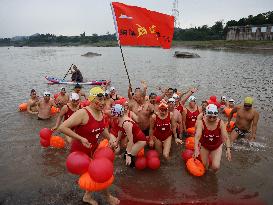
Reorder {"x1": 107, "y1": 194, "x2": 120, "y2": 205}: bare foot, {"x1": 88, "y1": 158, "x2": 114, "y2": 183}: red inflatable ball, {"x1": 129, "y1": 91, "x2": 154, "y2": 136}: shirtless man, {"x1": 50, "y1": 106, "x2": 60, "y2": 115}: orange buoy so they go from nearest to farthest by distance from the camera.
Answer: {"x1": 88, "y1": 158, "x2": 114, "y2": 183}: red inflatable ball, {"x1": 107, "y1": 194, "x2": 120, "y2": 205}: bare foot, {"x1": 129, "y1": 91, "x2": 154, "y2": 136}: shirtless man, {"x1": 50, "y1": 106, "x2": 60, "y2": 115}: orange buoy

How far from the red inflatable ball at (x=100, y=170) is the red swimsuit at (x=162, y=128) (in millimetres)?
3668

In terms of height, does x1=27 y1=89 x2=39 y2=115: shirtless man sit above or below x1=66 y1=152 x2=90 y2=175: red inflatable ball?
below

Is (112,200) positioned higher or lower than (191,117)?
lower

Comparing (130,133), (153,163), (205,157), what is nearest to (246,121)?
(205,157)

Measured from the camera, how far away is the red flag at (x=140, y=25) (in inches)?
387

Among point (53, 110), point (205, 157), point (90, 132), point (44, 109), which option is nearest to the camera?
point (90, 132)

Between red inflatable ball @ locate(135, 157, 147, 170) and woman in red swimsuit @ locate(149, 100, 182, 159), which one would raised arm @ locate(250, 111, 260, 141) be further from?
red inflatable ball @ locate(135, 157, 147, 170)

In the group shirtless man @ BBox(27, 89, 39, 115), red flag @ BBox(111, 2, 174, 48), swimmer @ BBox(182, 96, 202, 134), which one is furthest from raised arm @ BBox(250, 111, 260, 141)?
shirtless man @ BBox(27, 89, 39, 115)

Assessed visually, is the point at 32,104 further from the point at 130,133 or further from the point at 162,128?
the point at 130,133

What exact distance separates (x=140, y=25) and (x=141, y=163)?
501cm

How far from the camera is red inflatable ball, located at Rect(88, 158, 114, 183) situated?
4988mm

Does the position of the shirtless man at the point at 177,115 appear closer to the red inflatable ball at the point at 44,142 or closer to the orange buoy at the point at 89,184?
the red inflatable ball at the point at 44,142

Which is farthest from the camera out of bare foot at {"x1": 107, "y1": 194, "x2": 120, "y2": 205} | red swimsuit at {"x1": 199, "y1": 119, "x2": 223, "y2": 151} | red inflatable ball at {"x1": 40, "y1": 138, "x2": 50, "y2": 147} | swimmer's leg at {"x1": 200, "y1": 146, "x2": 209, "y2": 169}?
red inflatable ball at {"x1": 40, "y1": 138, "x2": 50, "y2": 147}

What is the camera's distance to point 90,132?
18.2 feet
